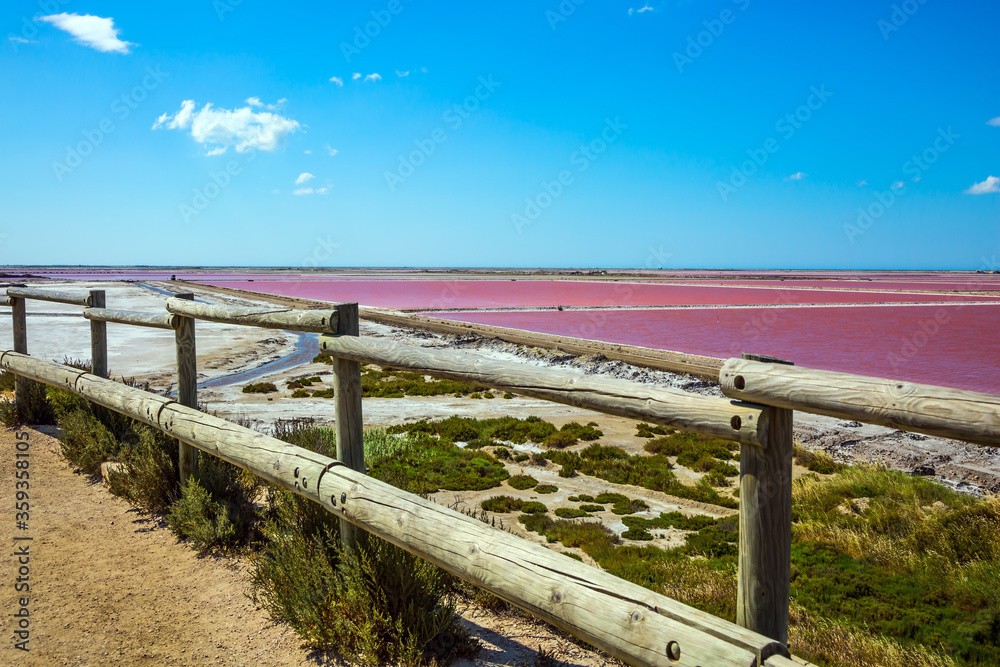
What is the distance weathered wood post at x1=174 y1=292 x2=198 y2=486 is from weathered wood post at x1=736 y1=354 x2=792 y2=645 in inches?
188

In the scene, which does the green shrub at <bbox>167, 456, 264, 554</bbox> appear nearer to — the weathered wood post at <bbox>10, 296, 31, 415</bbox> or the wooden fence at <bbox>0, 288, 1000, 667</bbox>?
the wooden fence at <bbox>0, 288, 1000, 667</bbox>

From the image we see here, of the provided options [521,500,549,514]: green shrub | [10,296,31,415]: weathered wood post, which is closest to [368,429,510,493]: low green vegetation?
[521,500,549,514]: green shrub

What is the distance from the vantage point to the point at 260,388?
16.0 m

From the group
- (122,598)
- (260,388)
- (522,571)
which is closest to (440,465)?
(122,598)

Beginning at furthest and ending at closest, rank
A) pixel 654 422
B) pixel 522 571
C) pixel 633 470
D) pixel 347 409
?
pixel 633 470 → pixel 347 409 → pixel 522 571 → pixel 654 422

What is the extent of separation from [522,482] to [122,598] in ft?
20.3

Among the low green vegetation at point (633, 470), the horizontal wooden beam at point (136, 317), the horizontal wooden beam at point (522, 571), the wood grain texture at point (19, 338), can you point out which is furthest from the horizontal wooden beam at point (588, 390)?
the wood grain texture at point (19, 338)

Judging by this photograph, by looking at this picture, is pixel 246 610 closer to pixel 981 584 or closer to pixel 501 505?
pixel 501 505

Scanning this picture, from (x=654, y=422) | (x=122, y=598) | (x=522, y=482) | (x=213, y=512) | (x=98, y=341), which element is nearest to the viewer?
(x=654, y=422)

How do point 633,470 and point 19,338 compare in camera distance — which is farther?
point 633,470

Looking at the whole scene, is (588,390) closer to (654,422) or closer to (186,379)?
(654,422)

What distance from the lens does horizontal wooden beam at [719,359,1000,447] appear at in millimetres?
1851

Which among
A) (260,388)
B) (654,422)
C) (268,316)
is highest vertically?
(268,316)

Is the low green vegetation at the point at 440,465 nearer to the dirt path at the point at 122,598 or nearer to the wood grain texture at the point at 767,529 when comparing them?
the dirt path at the point at 122,598
